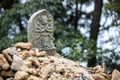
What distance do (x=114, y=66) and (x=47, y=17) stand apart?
3501 mm

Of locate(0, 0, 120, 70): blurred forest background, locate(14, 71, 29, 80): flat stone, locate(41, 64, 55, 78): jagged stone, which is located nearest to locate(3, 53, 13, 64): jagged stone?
locate(14, 71, 29, 80): flat stone

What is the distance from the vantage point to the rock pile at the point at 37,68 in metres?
5.52

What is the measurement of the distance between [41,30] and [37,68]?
146 cm

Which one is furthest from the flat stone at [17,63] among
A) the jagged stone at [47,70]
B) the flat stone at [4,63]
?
the jagged stone at [47,70]

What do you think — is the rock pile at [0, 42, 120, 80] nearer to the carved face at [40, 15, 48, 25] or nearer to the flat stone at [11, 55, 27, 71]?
the flat stone at [11, 55, 27, 71]

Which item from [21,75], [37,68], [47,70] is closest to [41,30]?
[37,68]

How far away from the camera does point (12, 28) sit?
1079cm

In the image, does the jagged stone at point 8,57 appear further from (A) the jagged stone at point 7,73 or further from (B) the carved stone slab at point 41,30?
(B) the carved stone slab at point 41,30

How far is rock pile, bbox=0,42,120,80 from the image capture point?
217 inches

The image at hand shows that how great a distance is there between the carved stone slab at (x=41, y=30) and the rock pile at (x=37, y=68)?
21.7 inches

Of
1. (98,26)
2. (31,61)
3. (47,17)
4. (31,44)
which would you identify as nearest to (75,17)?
(98,26)

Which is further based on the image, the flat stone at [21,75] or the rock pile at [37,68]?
the rock pile at [37,68]

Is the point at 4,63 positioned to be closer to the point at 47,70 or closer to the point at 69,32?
the point at 47,70

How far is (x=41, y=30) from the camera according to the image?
705cm
